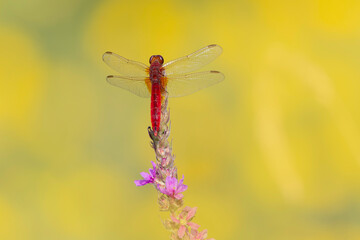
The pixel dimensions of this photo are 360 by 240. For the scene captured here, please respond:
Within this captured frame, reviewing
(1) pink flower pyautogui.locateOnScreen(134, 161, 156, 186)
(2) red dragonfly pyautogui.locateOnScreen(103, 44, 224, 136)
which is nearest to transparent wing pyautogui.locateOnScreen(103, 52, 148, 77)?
(2) red dragonfly pyautogui.locateOnScreen(103, 44, 224, 136)

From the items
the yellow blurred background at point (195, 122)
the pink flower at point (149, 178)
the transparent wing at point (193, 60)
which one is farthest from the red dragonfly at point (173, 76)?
the yellow blurred background at point (195, 122)

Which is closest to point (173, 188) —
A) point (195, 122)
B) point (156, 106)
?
point (156, 106)

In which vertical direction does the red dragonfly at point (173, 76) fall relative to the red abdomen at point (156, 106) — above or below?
above

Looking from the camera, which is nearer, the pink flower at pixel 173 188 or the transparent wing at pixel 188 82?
the pink flower at pixel 173 188

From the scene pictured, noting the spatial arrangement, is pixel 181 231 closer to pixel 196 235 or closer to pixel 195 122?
pixel 196 235

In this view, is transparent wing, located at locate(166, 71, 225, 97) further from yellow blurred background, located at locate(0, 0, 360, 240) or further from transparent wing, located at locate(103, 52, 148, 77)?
yellow blurred background, located at locate(0, 0, 360, 240)

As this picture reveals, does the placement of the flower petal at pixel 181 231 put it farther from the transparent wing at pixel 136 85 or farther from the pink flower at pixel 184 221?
the transparent wing at pixel 136 85
